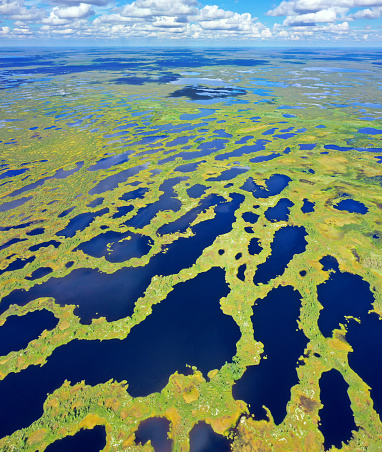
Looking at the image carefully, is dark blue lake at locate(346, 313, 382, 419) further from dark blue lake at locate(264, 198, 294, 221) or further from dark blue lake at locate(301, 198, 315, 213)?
dark blue lake at locate(301, 198, 315, 213)

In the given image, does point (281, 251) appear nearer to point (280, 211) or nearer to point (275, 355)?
point (280, 211)

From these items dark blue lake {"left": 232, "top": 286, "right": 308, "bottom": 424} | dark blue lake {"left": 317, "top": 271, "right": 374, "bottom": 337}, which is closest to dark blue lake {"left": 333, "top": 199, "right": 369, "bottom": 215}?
dark blue lake {"left": 317, "top": 271, "right": 374, "bottom": 337}

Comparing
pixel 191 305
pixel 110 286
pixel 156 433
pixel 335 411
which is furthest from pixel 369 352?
pixel 110 286

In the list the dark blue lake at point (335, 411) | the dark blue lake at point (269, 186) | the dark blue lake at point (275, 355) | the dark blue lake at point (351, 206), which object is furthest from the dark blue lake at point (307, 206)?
the dark blue lake at point (335, 411)

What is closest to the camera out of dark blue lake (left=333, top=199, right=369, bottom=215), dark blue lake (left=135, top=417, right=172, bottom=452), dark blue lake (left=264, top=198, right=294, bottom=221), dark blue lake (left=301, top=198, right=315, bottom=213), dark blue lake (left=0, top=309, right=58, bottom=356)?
dark blue lake (left=135, top=417, right=172, bottom=452)

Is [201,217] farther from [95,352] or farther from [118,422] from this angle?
[118,422]

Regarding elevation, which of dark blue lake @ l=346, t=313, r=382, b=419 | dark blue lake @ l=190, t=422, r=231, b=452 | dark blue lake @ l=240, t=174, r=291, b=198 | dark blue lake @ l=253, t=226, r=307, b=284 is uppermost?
dark blue lake @ l=190, t=422, r=231, b=452

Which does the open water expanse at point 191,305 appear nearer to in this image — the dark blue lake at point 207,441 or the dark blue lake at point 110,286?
the dark blue lake at point 207,441

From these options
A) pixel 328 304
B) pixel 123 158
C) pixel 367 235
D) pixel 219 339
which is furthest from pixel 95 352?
pixel 123 158
